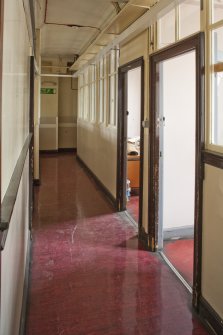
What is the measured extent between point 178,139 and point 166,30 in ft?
4.17

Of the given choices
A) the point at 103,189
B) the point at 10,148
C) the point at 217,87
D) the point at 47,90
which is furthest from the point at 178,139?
the point at 47,90

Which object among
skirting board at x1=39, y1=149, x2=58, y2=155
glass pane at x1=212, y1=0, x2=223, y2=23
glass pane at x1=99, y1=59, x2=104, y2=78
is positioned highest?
glass pane at x1=99, y1=59, x2=104, y2=78

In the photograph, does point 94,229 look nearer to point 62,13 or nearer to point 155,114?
point 155,114

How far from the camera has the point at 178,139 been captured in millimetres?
3918

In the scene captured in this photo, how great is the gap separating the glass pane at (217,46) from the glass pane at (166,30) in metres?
0.83

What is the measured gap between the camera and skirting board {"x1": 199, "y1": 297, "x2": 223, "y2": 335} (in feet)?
7.18

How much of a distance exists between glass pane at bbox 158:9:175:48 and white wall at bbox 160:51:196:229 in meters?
0.52

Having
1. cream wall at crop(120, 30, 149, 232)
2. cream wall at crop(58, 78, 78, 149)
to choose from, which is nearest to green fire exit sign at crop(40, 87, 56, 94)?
cream wall at crop(58, 78, 78, 149)

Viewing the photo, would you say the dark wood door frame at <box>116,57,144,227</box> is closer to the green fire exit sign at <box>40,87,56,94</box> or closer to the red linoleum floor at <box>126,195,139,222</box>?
Answer: the red linoleum floor at <box>126,195,139,222</box>

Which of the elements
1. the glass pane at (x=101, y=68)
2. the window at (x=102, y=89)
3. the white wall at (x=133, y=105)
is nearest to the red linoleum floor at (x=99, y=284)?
the window at (x=102, y=89)

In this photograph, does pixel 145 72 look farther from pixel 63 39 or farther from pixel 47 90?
pixel 47 90

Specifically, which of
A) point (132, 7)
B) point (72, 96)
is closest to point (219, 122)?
point (132, 7)

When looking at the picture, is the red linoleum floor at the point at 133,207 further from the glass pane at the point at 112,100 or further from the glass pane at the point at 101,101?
the glass pane at the point at 101,101

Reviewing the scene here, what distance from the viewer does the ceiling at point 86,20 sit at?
11.2 feet
